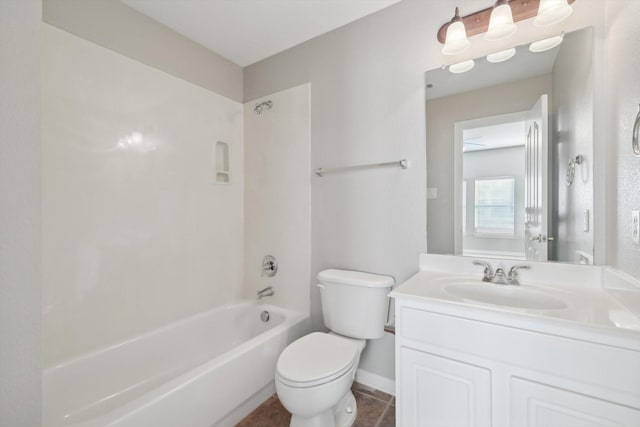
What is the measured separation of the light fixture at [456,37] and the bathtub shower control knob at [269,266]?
178 cm

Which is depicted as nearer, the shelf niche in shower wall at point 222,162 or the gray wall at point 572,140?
the gray wall at point 572,140

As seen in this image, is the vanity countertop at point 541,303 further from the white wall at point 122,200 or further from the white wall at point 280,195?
the white wall at point 122,200

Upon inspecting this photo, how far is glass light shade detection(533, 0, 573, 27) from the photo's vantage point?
4.05ft

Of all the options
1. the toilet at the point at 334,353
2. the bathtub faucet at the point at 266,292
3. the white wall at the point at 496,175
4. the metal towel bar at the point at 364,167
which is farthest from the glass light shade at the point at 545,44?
the bathtub faucet at the point at 266,292

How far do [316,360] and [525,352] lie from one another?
2.85ft

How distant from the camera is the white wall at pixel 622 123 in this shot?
0.97m

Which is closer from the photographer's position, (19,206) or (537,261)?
(19,206)

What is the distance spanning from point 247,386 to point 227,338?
69 cm

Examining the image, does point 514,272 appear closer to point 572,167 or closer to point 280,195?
point 572,167

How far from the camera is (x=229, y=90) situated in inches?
92.7

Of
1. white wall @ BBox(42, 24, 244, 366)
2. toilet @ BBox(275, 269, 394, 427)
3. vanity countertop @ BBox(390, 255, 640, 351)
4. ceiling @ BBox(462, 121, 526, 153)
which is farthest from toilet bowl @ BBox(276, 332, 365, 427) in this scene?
ceiling @ BBox(462, 121, 526, 153)

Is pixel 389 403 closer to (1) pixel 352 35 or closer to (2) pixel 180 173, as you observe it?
(2) pixel 180 173

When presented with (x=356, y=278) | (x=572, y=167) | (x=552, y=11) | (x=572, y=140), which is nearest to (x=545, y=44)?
(x=552, y=11)

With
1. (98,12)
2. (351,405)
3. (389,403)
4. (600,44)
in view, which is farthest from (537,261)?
(98,12)
